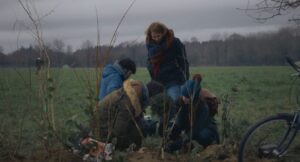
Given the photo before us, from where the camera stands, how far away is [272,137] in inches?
205

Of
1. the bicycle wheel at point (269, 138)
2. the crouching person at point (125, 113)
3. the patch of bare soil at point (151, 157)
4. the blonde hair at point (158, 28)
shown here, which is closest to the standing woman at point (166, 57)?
the blonde hair at point (158, 28)

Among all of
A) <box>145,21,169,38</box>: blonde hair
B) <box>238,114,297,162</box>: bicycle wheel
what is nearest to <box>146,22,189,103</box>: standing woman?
<box>145,21,169,38</box>: blonde hair

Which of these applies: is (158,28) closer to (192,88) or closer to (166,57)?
(166,57)

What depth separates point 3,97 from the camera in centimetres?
594

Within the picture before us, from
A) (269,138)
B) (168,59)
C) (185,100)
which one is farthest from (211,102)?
(269,138)

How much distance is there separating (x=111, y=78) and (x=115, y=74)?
8 centimetres

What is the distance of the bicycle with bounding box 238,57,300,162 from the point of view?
5.04 meters

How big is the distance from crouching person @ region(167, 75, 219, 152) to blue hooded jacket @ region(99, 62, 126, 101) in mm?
857

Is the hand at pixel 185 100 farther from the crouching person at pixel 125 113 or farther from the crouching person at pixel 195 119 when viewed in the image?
the crouching person at pixel 125 113

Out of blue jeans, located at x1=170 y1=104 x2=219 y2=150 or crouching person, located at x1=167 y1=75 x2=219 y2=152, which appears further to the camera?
blue jeans, located at x1=170 y1=104 x2=219 y2=150

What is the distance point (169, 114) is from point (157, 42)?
1.42 meters

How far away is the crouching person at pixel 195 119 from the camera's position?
637cm

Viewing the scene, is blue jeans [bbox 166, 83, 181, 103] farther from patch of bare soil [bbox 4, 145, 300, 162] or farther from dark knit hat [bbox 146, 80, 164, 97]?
patch of bare soil [bbox 4, 145, 300, 162]

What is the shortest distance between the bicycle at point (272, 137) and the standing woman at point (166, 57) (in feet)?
6.18
